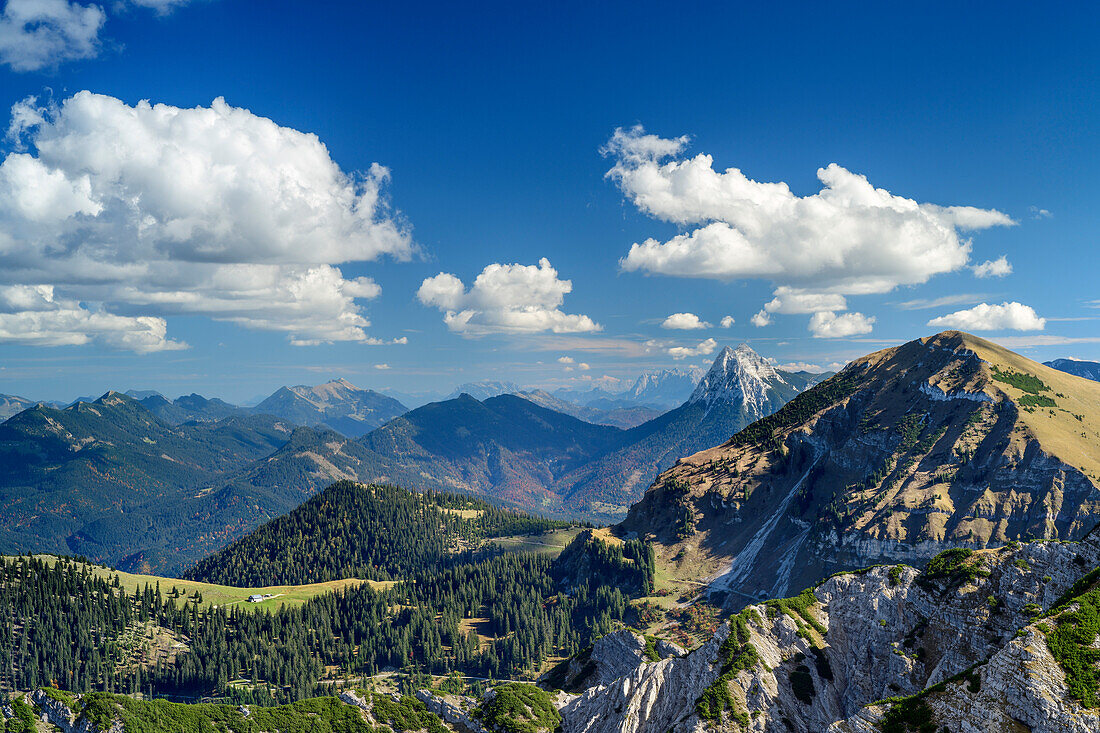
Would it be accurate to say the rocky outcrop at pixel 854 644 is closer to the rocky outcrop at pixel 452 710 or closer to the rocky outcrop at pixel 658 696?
the rocky outcrop at pixel 658 696

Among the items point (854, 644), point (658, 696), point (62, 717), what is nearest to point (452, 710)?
point (658, 696)

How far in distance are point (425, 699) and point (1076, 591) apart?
95391mm

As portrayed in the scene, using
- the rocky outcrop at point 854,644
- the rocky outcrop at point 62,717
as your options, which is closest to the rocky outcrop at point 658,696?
the rocky outcrop at point 854,644

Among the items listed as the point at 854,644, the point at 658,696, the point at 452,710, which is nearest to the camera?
the point at 854,644

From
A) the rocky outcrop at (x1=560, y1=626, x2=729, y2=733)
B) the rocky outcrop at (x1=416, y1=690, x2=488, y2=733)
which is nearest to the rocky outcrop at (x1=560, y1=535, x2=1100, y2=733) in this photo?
the rocky outcrop at (x1=560, y1=626, x2=729, y2=733)

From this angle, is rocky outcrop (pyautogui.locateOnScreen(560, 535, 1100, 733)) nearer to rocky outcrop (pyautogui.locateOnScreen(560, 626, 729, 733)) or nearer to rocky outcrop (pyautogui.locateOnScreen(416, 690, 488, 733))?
rocky outcrop (pyautogui.locateOnScreen(560, 626, 729, 733))

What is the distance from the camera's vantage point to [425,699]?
105 metres

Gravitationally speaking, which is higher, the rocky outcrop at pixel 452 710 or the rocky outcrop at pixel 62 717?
the rocky outcrop at pixel 62 717

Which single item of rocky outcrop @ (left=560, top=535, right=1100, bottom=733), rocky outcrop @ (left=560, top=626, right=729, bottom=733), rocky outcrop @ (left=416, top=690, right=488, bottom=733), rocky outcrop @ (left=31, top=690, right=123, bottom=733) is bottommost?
rocky outcrop @ (left=416, top=690, right=488, bottom=733)

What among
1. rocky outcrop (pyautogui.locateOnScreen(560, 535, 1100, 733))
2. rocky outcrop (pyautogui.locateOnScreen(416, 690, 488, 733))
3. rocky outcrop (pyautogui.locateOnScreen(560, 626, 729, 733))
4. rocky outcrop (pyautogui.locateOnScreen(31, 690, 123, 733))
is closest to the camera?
rocky outcrop (pyautogui.locateOnScreen(560, 535, 1100, 733))

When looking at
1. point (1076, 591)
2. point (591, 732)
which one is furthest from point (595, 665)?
point (1076, 591)

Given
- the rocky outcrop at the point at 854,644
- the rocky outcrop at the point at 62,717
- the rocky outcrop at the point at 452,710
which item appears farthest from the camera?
the rocky outcrop at the point at 452,710

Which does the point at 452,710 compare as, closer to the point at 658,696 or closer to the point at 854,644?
the point at 658,696

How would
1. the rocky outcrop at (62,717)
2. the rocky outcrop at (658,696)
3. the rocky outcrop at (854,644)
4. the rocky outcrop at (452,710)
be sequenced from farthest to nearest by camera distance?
the rocky outcrop at (452,710)
the rocky outcrop at (62,717)
the rocky outcrop at (658,696)
the rocky outcrop at (854,644)
